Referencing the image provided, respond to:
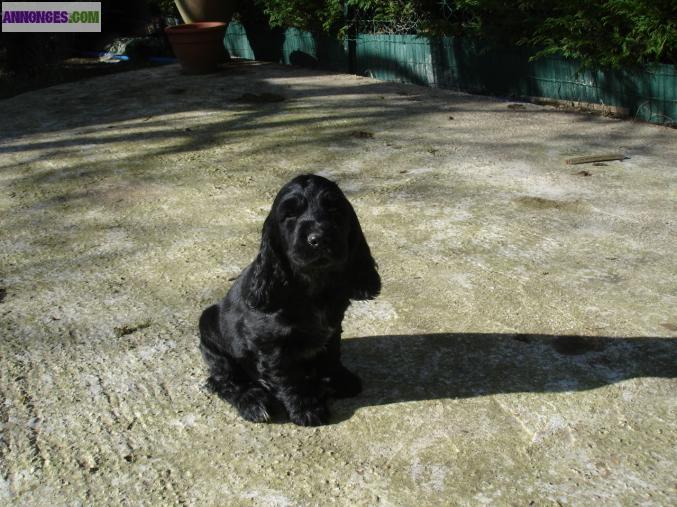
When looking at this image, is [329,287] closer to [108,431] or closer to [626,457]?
[108,431]

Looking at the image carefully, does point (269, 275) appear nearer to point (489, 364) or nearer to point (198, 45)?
point (489, 364)

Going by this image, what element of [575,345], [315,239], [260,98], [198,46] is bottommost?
[575,345]

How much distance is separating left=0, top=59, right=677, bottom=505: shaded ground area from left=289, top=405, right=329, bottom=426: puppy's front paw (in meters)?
0.06

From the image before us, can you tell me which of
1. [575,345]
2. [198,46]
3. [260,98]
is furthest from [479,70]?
[575,345]

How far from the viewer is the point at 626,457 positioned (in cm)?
258

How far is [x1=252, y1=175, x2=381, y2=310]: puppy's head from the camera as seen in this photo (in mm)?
2617

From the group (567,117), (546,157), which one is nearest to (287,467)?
(546,157)

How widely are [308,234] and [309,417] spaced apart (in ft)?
2.41

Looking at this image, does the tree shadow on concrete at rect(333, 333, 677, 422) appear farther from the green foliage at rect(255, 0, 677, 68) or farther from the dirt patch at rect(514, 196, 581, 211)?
the green foliage at rect(255, 0, 677, 68)

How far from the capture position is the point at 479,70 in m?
9.16

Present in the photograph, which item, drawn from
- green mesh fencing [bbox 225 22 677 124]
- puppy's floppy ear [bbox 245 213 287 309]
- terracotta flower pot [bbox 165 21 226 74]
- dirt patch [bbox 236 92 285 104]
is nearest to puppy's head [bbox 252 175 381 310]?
puppy's floppy ear [bbox 245 213 287 309]

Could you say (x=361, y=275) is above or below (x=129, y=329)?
above

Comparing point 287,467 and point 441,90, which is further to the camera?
point 441,90

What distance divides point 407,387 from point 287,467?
69 centimetres
